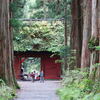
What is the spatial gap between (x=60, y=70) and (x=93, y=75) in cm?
1997

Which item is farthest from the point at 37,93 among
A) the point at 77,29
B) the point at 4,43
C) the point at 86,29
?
the point at 77,29

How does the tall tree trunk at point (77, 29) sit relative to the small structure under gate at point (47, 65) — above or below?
above

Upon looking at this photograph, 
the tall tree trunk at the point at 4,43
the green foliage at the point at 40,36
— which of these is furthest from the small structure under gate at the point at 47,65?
the tall tree trunk at the point at 4,43

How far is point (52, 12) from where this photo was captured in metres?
23.6

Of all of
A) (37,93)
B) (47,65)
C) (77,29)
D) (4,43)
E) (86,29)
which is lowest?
(37,93)

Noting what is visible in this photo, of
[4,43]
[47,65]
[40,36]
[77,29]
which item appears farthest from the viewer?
[40,36]

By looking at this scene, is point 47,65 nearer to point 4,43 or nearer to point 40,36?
point 40,36

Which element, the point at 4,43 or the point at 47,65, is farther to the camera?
the point at 47,65

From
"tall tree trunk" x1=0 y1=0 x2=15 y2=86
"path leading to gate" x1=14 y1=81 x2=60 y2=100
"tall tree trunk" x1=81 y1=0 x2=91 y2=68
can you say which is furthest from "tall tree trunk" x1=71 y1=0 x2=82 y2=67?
"tall tree trunk" x1=0 y1=0 x2=15 y2=86

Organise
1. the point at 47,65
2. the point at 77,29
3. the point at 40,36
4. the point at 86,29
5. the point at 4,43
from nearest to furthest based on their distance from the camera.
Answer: the point at 4,43
the point at 86,29
the point at 77,29
the point at 47,65
the point at 40,36

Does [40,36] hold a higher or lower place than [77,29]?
lower

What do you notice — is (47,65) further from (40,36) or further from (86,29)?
(86,29)

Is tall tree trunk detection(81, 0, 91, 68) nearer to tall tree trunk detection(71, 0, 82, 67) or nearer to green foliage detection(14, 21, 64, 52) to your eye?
tall tree trunk detection(71, 0, 82, 67)

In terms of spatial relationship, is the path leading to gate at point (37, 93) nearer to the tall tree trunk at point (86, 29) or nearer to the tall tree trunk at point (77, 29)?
the tall tree trunk at point (86, 29)
